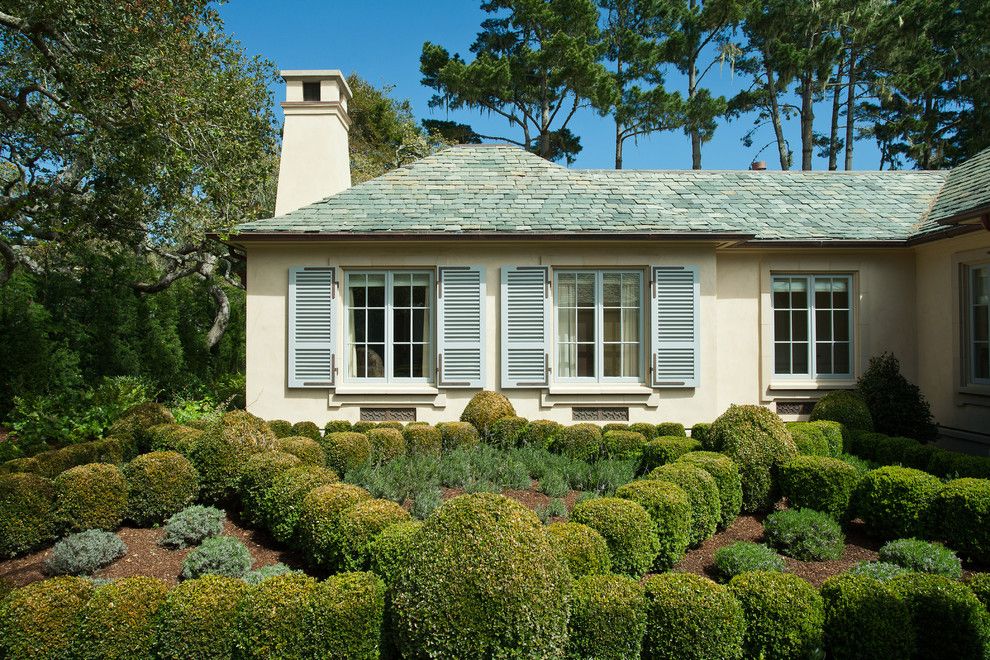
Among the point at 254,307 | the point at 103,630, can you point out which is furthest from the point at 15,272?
the point at 103,630

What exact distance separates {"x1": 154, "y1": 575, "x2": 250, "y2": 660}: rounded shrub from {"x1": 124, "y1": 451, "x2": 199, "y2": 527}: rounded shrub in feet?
6.55

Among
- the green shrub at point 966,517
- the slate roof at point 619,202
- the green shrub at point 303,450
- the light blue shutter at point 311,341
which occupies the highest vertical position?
the slate roof at point 619,202

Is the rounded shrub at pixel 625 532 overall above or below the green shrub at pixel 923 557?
above

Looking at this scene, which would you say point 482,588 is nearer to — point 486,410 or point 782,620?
point 782,620

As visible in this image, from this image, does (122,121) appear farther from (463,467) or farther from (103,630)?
(103,630)

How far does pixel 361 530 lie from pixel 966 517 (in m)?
5.17

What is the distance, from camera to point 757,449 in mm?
6523

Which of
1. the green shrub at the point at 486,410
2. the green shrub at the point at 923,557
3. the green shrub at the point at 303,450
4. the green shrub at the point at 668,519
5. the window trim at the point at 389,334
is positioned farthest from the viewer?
the window trim at the point at 389,334

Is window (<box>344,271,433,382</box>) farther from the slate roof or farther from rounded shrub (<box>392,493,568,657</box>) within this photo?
rounded shrub (<box>392,493,568,657</box>)

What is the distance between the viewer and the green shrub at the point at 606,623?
388 centimetres

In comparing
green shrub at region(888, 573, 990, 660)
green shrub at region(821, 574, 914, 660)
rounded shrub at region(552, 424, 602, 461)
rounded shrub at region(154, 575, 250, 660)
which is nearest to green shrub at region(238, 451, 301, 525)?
rounded shrub at region(154, 575, 250, 660)

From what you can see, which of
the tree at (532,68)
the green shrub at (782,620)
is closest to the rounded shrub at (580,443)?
the green shrub at (782,620)

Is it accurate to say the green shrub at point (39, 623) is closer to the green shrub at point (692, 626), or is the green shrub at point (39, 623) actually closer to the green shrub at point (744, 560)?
the green shrub at point (692, 626)

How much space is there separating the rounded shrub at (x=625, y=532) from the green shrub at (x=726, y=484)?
1.33 m
